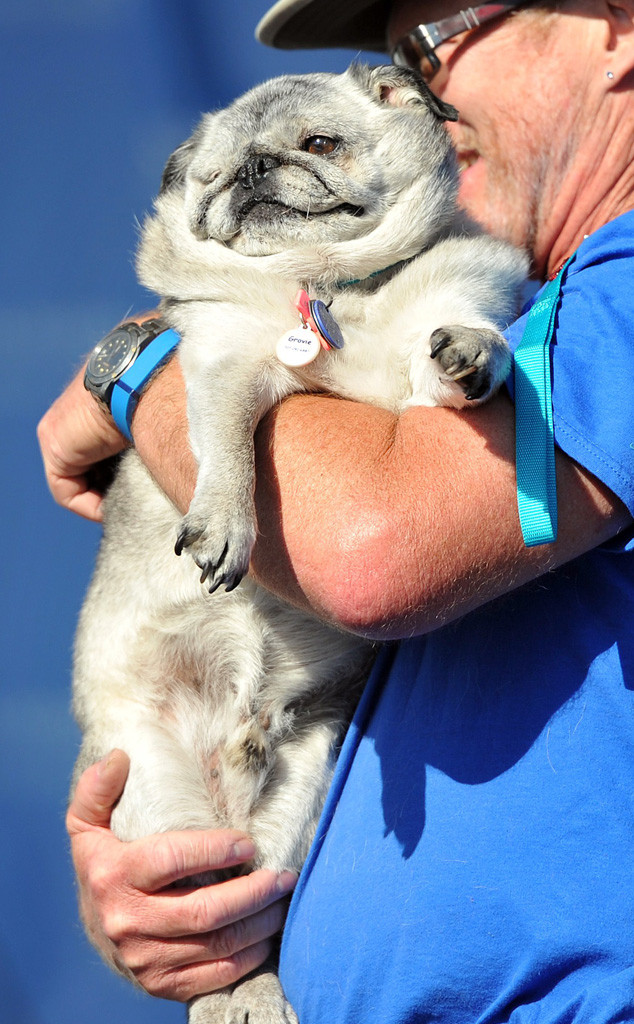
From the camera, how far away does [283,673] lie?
2.20 m

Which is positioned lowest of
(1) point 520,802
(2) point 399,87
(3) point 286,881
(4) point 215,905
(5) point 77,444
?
(3) point 286,881

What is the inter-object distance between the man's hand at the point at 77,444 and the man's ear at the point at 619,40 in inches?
57.9

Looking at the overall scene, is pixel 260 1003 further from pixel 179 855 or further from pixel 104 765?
pixel 104 765

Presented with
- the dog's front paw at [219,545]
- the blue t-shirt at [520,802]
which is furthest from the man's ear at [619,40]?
the dog's front paw at [219,545]

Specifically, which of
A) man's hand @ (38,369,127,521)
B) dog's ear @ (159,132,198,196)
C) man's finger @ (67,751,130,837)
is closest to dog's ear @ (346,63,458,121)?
dog's ear @ (159,132,198,196)

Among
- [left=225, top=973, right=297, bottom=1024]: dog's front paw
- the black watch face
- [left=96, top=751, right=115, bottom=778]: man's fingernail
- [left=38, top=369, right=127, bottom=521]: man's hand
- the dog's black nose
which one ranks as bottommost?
[left=225, top=973, right=297, bottom=1024]: dog's front paw

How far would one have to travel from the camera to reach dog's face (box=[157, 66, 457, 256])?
2227mm

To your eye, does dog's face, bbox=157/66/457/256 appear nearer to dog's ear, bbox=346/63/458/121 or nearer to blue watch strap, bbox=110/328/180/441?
dog's ear, bbox=346/63/458/121

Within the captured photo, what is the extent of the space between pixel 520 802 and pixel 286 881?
75 cm

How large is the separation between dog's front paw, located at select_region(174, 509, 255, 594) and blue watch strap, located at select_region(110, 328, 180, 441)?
549 millimetres

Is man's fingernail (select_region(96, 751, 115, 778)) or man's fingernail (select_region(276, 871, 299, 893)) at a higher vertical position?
man's fingernail (select_region(96, 751, 115, 778))

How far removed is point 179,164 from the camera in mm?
2627

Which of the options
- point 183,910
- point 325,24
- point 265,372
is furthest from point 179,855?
point 325,24

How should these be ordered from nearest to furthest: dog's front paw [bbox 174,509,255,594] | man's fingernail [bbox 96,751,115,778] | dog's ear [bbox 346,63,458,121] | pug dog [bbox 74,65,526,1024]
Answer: dog's front paw [bbox 174,509,255,594]
pug dog [bbox 74,65,526,1024]
man's fingernail [bbox 96,751,115,778]
dog's ear [bbox 346,63,458,121]
